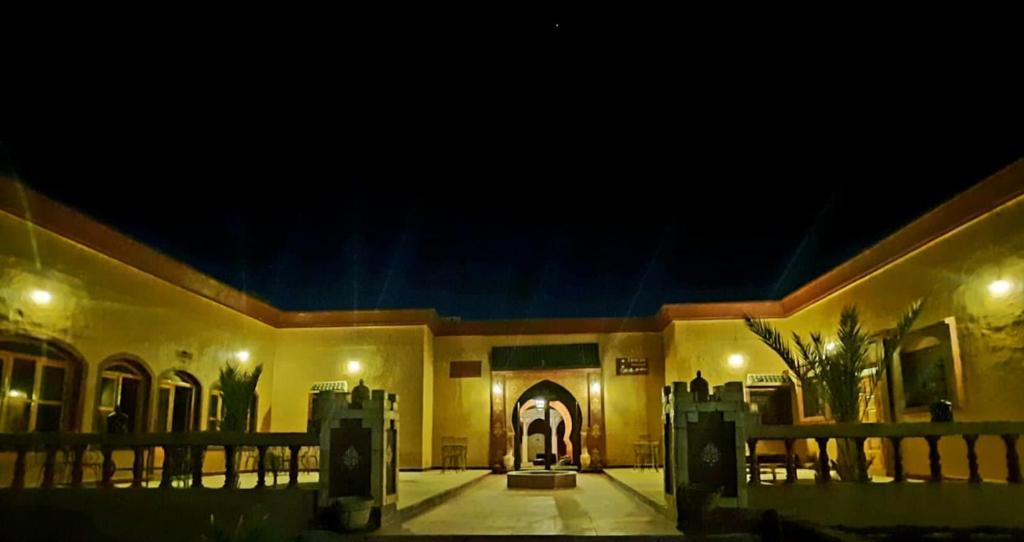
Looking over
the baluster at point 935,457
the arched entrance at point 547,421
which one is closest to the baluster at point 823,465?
the baluster at point 935,457

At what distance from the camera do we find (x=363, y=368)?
1773 centimetres

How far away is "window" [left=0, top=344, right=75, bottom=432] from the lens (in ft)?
31.6

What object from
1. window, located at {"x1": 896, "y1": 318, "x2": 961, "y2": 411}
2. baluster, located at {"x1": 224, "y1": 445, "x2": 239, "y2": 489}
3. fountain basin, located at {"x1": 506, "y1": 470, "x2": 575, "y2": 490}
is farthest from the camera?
fountain basin, located at {"x1": 506, "y1": 470, "x2": 575, "y2": 490}

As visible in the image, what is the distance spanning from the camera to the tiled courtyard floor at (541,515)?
7706 millimetres

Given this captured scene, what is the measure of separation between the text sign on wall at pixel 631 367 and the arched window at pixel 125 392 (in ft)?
34.8

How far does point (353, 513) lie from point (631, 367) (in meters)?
11.9

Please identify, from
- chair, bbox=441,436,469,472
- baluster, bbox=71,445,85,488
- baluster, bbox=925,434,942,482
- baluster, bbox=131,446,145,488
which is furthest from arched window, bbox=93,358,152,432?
baluster, bbox=925,434,942,482

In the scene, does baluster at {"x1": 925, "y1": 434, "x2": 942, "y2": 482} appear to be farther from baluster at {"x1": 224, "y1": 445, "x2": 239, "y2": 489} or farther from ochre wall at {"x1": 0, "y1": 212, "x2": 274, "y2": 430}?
ochre wall at {"x1": 0, "y1": 212, "x2": 274, "y2": 430}

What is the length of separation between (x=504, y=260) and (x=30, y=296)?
1754cm

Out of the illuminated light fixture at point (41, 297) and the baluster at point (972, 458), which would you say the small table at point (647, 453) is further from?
the illuminated light fixture at point (41, 297)

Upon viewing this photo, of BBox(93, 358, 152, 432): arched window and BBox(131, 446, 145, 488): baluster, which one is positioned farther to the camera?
BBox(93, 358, 152, 432): arched window

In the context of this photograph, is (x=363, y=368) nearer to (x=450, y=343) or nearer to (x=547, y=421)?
(x=450, y=343)

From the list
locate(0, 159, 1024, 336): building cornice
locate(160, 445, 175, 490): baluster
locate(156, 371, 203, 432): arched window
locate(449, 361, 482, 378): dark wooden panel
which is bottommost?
locate(160, 445, 175, 490): baluster

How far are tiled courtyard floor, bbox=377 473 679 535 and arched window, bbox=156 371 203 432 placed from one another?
5382 millimetres
